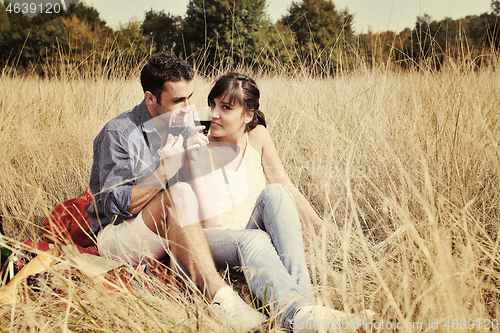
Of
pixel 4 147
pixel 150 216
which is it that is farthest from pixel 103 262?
pixel 4 147

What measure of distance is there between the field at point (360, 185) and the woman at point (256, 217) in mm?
143

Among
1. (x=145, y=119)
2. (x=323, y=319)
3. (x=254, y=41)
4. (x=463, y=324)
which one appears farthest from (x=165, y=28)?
(x=463, y=324)

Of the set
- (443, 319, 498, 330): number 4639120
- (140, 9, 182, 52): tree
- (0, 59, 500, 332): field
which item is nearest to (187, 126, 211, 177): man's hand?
(0, 59, 500, 332): field

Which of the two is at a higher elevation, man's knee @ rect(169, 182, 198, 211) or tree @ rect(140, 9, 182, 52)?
tree @ rect(140, 9, 182, 52)

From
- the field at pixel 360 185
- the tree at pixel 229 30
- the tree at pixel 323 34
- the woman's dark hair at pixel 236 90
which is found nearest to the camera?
the field at pixel 360 185

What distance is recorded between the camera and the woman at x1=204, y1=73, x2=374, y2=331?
4.41 ft

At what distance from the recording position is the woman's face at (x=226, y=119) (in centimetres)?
224

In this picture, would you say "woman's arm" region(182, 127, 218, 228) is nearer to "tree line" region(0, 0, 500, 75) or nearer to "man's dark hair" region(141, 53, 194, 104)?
"man's dark hair" region(141, 53, 194, 104)

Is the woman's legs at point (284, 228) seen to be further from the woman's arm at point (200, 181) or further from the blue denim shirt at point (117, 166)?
the blue denim shirt at point (117, 166)

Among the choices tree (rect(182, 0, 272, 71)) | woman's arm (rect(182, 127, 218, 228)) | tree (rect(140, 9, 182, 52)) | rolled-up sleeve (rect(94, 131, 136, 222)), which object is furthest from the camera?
tree (rect(140, 9, 182, 52))

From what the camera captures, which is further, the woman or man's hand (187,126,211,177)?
man's hand (187,126,211,177)

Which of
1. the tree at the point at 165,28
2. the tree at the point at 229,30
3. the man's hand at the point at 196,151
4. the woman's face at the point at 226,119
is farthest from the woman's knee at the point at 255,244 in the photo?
the tree at the point at 165,28

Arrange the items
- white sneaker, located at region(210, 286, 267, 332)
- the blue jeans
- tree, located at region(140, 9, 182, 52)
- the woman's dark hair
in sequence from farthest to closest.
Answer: tree, located at region(140, 9, 182, 52) → the woman's dark hair → the blue jeans → white sneaker, located at region(210, 286, 267, 332)

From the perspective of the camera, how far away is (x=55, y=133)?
120 inches
